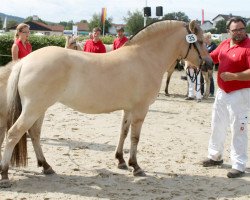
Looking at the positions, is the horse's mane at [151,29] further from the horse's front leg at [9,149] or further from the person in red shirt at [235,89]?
the horse's front leg at [9,149]

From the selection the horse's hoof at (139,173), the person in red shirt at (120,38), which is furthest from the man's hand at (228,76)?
the person in red shirt at (120,38)

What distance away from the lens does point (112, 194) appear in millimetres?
4359

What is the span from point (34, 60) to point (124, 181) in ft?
6.39

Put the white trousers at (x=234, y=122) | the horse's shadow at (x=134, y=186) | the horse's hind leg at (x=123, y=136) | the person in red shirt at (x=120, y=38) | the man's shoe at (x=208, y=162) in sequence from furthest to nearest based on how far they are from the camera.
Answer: the person in red shirt at (x=120, y=38)
the man's shoe at (x=208, y=162)
the horse's hind leg at (x=123, y=136)
the white trousers at (x=234, y=122)
the horse's shadow at (x=134, y=186)

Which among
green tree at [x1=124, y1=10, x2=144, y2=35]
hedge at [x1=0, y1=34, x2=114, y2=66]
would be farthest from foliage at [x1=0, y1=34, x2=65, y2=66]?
green tree at [x1=124, y1=10, x2=144, y2=35]

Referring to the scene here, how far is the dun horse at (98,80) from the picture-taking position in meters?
4.29

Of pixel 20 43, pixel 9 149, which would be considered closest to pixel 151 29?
pixel 9 149

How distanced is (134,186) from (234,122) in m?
1.66

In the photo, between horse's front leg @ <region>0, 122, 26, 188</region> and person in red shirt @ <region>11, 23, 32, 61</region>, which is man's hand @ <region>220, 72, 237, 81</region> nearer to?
horse's front leg @ <region>0, 122, 26, 188</region>

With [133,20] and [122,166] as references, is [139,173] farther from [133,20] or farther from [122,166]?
[133,20]

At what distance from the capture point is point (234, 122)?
16.7 feet

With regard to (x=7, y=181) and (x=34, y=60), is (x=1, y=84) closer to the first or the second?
(x=34, y=60)

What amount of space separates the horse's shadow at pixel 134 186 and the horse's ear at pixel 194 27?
205 centimetres

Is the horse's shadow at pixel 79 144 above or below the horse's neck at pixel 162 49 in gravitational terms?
below
